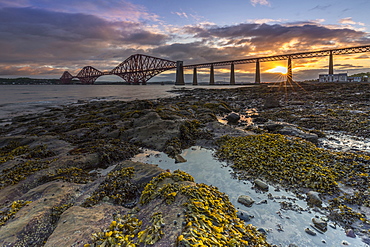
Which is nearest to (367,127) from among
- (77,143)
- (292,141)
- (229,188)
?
(292,141)

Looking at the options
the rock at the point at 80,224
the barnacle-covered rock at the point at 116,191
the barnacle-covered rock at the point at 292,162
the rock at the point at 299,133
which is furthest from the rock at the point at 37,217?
the rock at the point at 299,133

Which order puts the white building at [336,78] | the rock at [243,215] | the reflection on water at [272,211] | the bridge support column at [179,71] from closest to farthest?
the reflection on water at [272,211] < the rock at [243,215] < the white building at [336,78] < the bridge support column at [179,71]

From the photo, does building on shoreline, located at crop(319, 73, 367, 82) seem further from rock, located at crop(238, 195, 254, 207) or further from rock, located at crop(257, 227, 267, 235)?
rock, located at crop(257, 227, 267, 235)

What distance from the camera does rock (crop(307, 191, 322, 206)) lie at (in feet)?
13.5

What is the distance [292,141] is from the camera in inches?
281

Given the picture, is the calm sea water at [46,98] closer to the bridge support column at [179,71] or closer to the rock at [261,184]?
the rock at [261,184]

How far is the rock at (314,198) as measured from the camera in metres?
4.11

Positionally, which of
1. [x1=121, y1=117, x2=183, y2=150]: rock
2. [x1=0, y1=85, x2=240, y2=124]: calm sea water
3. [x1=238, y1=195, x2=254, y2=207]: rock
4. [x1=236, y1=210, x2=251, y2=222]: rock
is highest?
[x1=0, y1=85, x2=240, y2=124]: calm sea water

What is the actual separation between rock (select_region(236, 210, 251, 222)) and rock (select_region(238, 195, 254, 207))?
1.08ft

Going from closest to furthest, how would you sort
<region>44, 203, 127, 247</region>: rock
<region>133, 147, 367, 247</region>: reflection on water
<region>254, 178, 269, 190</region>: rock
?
1. <region>44, 203, 127, 247</region>: rock
2. <region>133, 147, 367, 247</region>: reflection on water
3. <region>254, 178, 269, 190</region>: rock

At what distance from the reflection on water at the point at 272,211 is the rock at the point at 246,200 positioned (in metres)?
0.08

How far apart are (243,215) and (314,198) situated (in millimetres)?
1938

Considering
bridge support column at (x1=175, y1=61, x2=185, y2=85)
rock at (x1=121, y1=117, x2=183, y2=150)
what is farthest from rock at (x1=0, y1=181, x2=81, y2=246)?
bridge support column at (x1=175, y1=61, x2=185, y2=85)

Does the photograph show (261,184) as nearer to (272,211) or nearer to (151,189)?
(272,211)
